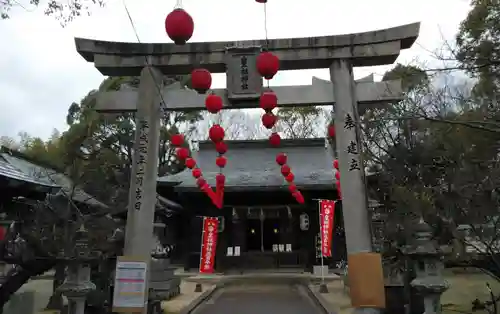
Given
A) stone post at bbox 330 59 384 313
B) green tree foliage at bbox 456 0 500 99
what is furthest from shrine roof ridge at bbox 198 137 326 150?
stone post at bbox 330 59 384 313

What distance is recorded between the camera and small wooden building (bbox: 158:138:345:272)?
2131cm

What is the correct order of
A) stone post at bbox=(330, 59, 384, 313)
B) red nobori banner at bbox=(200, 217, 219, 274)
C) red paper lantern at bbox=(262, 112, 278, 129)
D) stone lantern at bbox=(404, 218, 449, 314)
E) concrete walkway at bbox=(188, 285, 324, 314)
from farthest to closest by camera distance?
1. red nobori banner at bbox=(200, 217, 219, 274)
2. concrete walkway at bbox=(188, 285, 324, 314)
3. red paper lantern at bbox=(262, 112, 278, 129)
4. stone post at bbox=(330, 59, 384, 313)
5. stone lantern at bbox=(404, 218, 449, 314)

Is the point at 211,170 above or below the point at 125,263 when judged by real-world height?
above

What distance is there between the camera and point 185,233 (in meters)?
23.1

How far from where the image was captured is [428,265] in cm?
684

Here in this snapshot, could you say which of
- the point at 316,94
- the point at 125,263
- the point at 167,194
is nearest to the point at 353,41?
the point at 316,94

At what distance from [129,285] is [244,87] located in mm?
4082

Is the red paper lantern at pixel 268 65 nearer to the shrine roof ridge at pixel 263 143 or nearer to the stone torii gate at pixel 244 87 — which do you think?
the stone torii gate at pixel 244 87

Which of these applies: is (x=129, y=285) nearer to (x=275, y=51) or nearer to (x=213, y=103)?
(x=213, y=103)

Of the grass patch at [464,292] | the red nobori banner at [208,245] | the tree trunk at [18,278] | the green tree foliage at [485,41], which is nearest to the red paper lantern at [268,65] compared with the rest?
the green tree foliage at [485,41]

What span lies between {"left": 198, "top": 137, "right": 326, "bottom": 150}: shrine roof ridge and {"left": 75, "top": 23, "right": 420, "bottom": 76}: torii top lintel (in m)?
17.9

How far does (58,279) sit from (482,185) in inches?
384

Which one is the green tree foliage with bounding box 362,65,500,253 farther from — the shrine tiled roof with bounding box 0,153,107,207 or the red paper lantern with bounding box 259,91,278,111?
the shrine tiled roof with bounding box 0,153,107,207

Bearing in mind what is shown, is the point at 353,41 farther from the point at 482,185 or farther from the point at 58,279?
the point at 58,279
